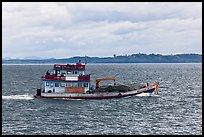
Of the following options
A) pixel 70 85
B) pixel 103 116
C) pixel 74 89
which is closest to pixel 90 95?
pixel 74 89

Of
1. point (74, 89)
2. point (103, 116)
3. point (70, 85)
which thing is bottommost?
point (103, 116)

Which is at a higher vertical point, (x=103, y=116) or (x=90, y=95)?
(x=90, y=95)

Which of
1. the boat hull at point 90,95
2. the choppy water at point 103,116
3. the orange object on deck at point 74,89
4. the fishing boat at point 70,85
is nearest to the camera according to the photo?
the choppy water at point 103,116

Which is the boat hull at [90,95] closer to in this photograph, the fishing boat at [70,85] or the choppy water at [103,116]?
the fishing boat at [70,85]

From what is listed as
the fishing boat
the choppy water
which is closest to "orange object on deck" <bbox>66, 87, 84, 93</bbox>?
the fishing boat

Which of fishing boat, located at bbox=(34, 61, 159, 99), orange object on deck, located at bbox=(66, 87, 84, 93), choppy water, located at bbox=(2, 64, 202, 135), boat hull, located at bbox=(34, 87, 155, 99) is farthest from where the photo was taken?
orange object on deck, located at bbox=(66, 87, 84, 93)

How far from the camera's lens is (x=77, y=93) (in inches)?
2950

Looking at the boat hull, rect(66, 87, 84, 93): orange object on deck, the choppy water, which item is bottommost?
the choppy water

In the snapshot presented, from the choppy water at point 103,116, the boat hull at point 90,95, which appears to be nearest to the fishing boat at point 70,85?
the boat hull at point 90,95

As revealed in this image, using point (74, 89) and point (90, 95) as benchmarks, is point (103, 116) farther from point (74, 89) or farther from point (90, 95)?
point (74, 89)

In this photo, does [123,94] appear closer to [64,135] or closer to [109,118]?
[109,118]

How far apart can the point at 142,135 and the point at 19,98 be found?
1549 inches

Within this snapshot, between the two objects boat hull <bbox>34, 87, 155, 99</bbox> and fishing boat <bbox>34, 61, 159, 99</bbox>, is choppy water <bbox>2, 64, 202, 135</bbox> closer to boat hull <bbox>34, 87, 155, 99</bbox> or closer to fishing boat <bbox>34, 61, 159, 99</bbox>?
boat hull <bbox>34, 87, 155, 99</bbox>

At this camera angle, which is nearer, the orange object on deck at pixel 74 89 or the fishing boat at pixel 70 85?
the fishing boat at pixel 70 85
